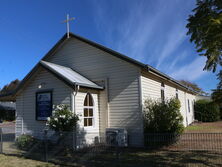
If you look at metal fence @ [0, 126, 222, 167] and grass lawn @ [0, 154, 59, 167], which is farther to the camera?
grass lawn @ [0, 154, 59, 167]

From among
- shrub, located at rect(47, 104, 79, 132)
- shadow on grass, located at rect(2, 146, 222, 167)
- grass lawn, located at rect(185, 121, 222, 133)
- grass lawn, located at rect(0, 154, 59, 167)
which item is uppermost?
shrub, located at rect(47, 104, 79, 132)

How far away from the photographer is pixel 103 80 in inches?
466

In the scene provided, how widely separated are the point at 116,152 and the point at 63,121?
11.9 feet

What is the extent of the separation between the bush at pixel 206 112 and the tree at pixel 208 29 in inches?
796

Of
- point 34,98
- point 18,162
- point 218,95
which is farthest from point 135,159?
point 34,98

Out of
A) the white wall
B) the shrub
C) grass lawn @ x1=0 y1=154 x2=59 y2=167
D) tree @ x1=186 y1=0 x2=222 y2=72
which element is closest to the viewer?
tree @ x1=186 y1=0 x2=222 y2=72

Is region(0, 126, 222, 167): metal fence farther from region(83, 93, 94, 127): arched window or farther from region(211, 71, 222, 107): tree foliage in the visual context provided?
region(211, 71, 222, 107): tree foliage

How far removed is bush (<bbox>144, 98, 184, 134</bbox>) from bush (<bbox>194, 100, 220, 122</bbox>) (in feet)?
55.9

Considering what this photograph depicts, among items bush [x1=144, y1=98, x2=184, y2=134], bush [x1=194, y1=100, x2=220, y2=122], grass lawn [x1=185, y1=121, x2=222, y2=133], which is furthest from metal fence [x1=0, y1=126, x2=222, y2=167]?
bush [x1=194, y1=100, x2=220, y2=122]

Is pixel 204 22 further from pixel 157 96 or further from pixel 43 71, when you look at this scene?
pixel 43 71

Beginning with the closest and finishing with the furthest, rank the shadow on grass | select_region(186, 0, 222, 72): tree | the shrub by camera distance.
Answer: select_region(186, 0, 222, 72): tree < the shadow on grass < the shrub

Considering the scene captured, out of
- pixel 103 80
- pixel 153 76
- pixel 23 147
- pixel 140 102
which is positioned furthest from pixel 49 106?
pixel 153 76

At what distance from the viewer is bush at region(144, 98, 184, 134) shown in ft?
32.2

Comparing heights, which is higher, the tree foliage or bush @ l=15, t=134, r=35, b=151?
the tree foliage
